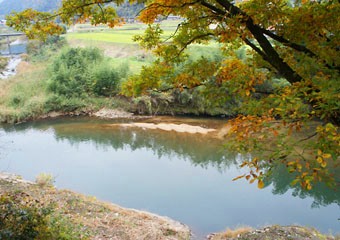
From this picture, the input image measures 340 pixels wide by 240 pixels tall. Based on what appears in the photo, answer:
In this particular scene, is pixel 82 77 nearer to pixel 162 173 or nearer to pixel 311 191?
pixel 162 173

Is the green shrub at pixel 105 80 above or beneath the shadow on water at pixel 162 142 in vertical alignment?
above

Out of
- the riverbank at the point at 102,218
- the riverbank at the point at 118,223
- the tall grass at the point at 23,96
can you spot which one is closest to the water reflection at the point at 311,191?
the riverbank at the point at 118,223

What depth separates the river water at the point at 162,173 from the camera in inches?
303

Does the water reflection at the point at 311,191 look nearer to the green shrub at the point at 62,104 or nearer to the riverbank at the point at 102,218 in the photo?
the riverbank at the point at 102,218

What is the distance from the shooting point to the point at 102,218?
22.1 feet

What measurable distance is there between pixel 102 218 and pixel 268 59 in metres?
4.84

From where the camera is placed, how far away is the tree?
2.42m

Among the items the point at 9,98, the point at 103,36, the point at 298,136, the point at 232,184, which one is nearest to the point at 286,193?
the point at 232,184

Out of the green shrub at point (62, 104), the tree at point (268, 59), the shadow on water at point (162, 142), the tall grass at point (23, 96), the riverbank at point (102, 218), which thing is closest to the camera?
the tree at point (268, 59)

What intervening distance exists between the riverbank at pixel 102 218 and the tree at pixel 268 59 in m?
3.34

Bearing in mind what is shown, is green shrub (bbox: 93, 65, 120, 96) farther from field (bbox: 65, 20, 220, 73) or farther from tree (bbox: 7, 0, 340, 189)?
tree (bbox: 7, 0, 340, 189)

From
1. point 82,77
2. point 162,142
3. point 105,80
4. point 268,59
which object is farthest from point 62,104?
point 268,59

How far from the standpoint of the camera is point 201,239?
6.80 meters

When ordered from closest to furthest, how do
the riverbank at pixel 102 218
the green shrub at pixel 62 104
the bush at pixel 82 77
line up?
1. the riverbank at pixel 102 218
2. the green shrub at pixel 62 104
3. the bush at pixel 82 77
